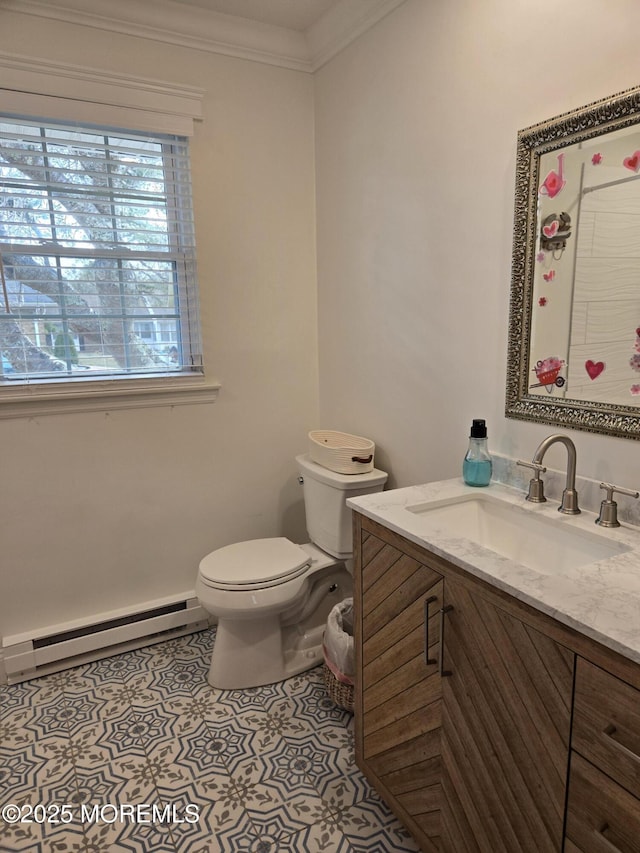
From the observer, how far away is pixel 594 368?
4.51 ft

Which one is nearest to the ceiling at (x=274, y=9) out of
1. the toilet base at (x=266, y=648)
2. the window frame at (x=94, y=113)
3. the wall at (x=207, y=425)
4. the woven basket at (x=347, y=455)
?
the wall at (x=207, y=425)

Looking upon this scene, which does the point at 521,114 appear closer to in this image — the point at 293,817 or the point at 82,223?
the point at 82,223

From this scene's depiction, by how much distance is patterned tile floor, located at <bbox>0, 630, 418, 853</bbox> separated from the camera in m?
1.49

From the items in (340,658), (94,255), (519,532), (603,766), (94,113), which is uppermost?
(94,113)

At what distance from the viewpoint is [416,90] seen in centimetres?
182

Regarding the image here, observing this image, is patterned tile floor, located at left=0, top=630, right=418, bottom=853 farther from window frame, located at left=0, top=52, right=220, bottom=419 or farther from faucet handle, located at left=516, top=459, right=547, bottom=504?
window frame, located at left=0, top=52, right=220, bottom=419

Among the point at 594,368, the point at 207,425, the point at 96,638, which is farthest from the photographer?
→ the point at 207,425

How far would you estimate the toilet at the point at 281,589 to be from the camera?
1982 millimetres

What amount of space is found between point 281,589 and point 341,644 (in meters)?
0.30

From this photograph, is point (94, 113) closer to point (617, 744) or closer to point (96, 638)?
point (96, 638)

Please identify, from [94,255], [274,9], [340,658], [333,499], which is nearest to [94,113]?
[94,255]

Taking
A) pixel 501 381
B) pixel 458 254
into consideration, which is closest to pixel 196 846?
pixel 501 381

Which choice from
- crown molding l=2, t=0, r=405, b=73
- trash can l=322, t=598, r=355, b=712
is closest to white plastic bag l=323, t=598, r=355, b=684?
trash can l=322, t=598, r=355, b=712

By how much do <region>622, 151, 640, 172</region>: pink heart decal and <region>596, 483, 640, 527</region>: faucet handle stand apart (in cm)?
73
